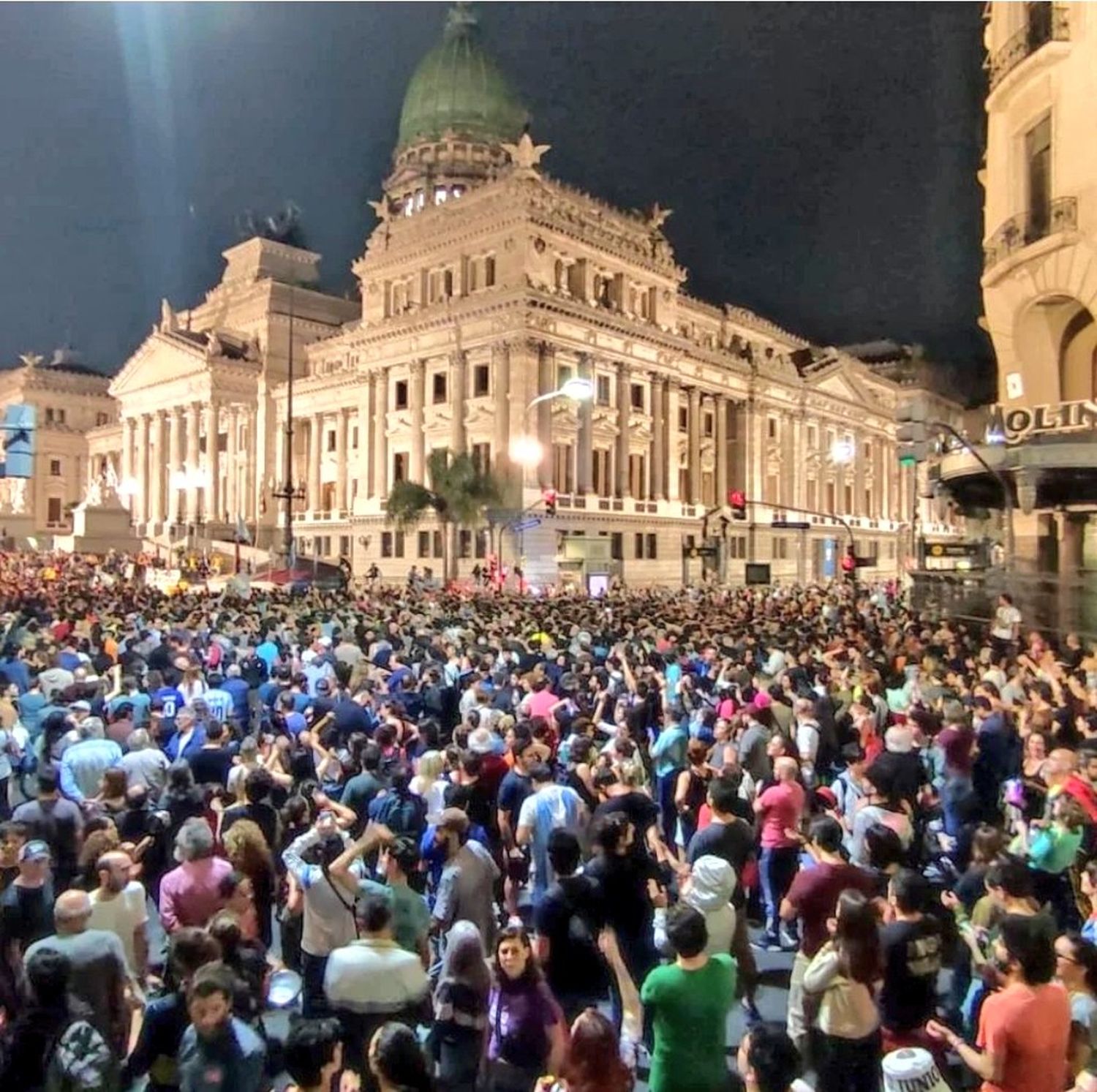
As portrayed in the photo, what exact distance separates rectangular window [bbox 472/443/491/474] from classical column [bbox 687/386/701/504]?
1485cm

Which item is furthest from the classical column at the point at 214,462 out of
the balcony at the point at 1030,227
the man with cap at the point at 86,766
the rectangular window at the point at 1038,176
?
the man with cap at the point at 86,766

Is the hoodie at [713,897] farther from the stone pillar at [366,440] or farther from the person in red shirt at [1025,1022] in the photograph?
the stone pillar at [366,440]

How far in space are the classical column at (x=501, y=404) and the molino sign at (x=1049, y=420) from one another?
27.3m

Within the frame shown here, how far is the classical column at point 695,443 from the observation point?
5894 cm

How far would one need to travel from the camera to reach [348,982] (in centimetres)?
462

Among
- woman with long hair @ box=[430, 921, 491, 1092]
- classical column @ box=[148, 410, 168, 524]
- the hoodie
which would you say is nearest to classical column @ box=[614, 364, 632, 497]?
classical column @ box=[148, 410, 168, 524]

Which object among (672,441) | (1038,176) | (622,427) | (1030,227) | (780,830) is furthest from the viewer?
(672,441)

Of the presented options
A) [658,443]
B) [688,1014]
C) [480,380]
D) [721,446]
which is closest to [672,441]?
[658,443]

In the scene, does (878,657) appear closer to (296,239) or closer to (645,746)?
(645,746)

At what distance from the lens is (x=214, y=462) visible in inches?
2594

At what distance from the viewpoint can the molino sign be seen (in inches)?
874

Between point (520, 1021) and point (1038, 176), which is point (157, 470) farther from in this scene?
point (520, 1021)

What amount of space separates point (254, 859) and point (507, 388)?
141 feet

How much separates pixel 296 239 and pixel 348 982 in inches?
3263
